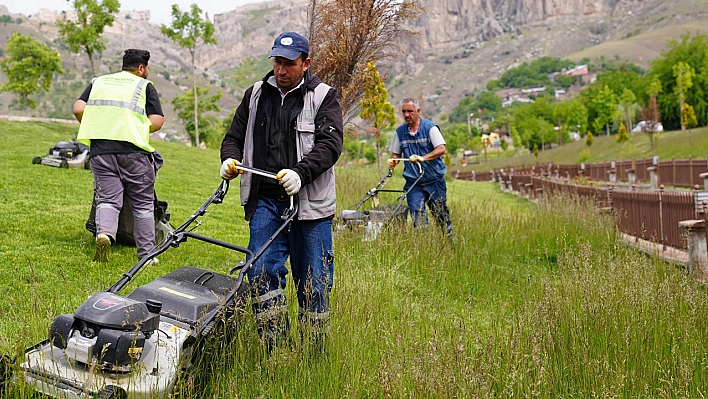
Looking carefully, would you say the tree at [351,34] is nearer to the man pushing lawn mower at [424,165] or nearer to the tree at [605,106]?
the man pushing lawn mower at [424,165]

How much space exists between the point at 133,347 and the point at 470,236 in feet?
19.9

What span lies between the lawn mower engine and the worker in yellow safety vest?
292cm

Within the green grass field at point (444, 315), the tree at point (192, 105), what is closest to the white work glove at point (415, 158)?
the green grass field at point (444, 315)

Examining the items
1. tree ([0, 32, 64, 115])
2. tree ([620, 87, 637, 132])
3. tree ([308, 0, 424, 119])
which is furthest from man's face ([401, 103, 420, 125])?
tree ([620, 87, 637, 132])

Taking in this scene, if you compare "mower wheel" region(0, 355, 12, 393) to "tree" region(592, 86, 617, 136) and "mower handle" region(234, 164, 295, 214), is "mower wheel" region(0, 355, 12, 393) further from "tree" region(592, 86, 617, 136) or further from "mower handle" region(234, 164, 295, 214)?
"tree" region(592, 86, 617, 136)

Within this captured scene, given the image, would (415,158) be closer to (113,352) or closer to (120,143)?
(120,143)

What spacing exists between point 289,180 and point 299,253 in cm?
68

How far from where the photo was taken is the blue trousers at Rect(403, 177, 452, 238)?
826 centimetres

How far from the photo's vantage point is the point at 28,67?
46.3 meters

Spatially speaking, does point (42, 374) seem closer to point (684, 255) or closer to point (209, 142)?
point (684, 255)

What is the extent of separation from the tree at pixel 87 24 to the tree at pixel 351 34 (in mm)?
26897

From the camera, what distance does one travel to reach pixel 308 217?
4.13m

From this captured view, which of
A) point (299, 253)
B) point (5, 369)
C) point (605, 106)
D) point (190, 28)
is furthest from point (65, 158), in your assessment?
point (605, 106)

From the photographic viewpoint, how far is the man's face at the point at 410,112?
818 cm
